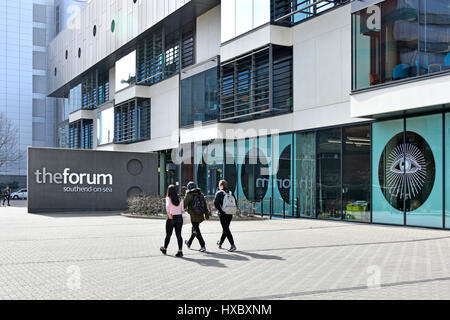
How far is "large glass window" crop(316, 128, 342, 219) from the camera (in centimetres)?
2070

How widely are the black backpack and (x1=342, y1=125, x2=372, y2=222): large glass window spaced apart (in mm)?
9162

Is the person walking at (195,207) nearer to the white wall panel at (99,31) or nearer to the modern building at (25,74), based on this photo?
the white wall panel at (99,31)

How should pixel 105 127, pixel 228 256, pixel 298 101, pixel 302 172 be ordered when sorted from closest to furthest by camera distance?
pixel 228 256, pixel 302 172, pixel 298 101, pixel 105 127

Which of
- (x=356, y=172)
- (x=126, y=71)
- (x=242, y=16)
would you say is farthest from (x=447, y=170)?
(x=126, y=71)

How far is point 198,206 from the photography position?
11.8 metres

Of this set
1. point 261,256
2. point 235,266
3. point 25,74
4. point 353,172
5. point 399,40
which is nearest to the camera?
point 235,266

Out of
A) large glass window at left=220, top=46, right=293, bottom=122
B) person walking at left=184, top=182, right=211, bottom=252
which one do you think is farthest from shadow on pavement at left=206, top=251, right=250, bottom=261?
large glass window at left=220, top=46, right=293, bottom=122

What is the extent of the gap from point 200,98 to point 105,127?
14911 mm

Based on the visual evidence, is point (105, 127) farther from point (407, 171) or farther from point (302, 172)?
point (407, 171)

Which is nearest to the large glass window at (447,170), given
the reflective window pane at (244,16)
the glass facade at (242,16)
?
the glass facade at (242,16)

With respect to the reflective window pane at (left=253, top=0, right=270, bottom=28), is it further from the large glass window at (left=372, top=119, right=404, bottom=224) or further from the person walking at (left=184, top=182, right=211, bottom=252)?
the person walking at (left=184, top=182, right=211, bottom=252)

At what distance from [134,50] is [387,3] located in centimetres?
2444
